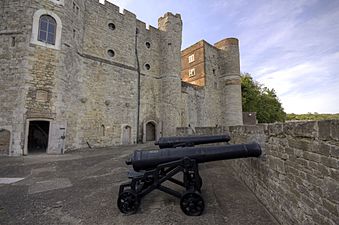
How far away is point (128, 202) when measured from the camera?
2.83m

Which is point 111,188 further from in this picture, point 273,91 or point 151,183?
point 273,91

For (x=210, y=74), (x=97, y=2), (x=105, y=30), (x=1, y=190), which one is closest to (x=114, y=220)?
(x=1, y=190)

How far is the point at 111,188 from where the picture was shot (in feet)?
13.0

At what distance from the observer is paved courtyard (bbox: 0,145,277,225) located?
8.66 feet

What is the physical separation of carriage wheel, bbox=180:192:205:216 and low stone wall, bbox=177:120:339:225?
1186mm

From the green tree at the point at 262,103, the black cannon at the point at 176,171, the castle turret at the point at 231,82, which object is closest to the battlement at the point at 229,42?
the castle turret at the point at 231,82

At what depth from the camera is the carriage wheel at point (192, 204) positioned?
2746 mm

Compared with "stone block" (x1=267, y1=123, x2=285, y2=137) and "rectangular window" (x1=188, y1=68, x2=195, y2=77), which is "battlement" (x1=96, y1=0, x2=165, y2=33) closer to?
"rectangular window" (x1=188, y1=68, x2=195, y2=77)

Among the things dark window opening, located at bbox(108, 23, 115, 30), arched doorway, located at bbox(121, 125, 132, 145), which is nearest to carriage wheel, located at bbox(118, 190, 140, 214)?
arched doorway, located at bbox(121, 125, 132, 145)

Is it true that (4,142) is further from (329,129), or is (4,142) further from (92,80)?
(329,129)

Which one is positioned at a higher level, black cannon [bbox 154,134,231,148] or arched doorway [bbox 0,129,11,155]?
black cannon [bbox 154,134,231,148]

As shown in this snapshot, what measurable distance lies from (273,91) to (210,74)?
43.0ft

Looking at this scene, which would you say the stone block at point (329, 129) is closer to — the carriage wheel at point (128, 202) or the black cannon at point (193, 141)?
the carriage wheel at point (128, 202)

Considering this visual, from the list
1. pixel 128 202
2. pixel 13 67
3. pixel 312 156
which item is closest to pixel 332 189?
pixel 312 156
